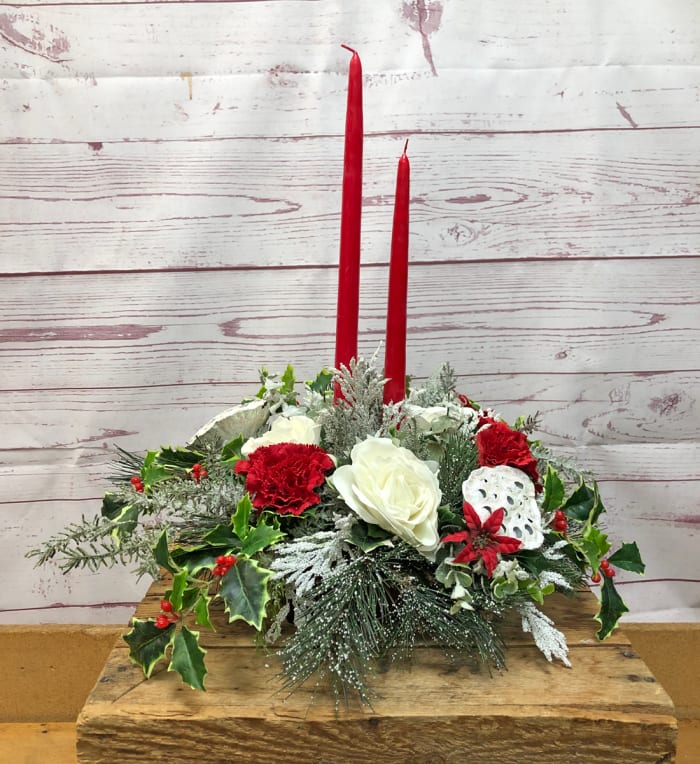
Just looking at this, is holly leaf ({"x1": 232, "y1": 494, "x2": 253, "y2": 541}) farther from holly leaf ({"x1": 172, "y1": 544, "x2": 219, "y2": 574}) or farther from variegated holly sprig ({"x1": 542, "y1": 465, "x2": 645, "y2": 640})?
variegated holly sprig ({"x1": 542, "y1": 465, "x2": 645, "y2": 640})

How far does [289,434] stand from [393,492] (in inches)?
4.7

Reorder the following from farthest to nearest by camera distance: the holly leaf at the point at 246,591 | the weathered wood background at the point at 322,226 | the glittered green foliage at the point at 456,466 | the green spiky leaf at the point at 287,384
A: the weathered wood background at the point at 322,226, the green spiky leaf at the point at 287,384, the glittered green foliage at the point at 456,466, the holly leaf at the point at 246,591

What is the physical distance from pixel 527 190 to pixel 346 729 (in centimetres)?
67

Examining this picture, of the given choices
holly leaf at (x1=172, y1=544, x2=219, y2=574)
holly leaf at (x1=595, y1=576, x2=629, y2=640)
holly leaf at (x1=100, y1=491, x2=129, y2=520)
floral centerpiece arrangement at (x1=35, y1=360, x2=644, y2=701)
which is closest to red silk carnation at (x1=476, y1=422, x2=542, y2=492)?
floral centerpiece arrangement at (x1=35, y1=360, x2=644, y2=701)

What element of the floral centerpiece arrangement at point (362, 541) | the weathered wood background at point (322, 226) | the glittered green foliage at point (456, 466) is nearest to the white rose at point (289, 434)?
the floral centerpiece arrangement at point (362, 541)

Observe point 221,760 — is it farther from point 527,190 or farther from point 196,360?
point 527,190

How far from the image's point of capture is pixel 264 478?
1.79ft

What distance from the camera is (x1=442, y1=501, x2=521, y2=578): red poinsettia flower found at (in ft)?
1.69

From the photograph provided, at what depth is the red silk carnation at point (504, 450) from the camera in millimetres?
572

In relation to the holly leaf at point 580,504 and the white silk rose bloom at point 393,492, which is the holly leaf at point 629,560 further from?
the white silk rose bloom at point 393,492

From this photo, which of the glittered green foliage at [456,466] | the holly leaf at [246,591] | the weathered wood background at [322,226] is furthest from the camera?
the weathered wood background at [322,226]

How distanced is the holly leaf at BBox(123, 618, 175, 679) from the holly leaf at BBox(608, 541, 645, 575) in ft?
1.22

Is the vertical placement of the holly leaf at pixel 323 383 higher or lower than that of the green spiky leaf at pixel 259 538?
higher

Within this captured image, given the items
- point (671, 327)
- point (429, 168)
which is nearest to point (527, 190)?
point (429, 168)
